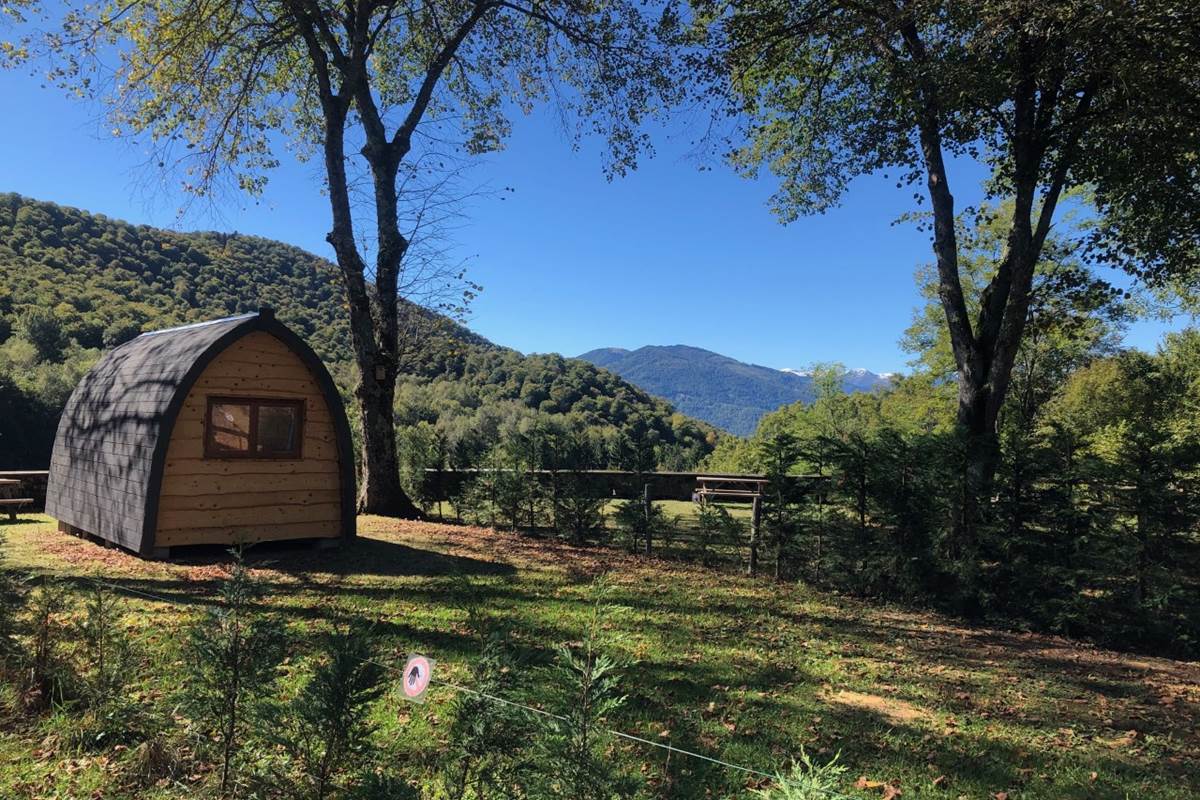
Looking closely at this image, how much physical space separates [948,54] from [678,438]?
5156cm

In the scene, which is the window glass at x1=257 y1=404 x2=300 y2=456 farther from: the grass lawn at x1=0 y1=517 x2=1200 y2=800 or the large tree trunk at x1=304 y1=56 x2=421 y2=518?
the large tree trunk at x1=304 y1=56 x2=421 y2=518

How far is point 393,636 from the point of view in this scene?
523cm

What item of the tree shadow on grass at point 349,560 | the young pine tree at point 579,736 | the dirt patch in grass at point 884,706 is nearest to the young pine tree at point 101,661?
the young pine tree at point 579,736

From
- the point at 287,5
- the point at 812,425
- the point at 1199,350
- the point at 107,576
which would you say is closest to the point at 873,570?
the point at 107,576

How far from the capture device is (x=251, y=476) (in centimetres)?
843

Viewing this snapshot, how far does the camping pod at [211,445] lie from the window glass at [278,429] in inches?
0.6

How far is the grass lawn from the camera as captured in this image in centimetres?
347

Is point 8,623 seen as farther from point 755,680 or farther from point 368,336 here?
point 368,336

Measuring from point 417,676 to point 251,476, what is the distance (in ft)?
24.9

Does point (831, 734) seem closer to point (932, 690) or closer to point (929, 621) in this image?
point (932, 690)

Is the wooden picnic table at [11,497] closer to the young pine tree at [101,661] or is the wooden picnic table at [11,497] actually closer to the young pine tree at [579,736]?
the young pine tree at [101,661]

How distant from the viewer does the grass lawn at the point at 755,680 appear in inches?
136

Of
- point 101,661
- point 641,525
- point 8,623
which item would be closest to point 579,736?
point 101,661

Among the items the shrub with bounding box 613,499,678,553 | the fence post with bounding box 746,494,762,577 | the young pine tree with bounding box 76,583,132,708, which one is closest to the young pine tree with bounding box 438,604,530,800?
the young pine tree with bounding box 76,583,132,708
